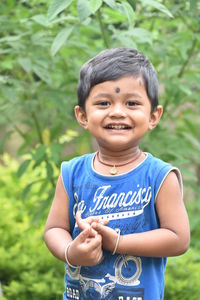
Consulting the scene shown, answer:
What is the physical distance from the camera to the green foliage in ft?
14.9

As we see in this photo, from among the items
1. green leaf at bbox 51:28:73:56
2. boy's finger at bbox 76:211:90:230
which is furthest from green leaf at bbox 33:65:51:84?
boy's finger at bbox 76:211:90:230

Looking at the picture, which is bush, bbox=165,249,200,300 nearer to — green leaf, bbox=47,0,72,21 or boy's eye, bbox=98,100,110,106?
boy's eye, bbox=98,100,110,106

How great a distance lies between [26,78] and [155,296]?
2.70 m

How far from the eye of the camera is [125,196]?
8.32ft

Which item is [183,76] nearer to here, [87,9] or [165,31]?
[165,31]

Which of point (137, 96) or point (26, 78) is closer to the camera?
point (137, 96)

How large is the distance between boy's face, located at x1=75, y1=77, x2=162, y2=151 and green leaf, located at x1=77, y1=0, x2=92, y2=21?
0.44 metres

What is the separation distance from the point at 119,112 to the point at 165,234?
455 mm

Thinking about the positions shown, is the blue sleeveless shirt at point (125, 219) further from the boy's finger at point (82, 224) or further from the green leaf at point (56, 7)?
the green leaf at point (56, 7)

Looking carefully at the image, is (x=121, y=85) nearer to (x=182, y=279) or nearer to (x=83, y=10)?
(x=83, y=10)

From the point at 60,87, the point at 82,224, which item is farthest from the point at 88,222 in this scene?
the point at 60,87

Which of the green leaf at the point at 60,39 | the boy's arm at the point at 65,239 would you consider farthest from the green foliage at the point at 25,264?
the boy's arm at the point at 65,239

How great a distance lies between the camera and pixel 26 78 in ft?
16.4

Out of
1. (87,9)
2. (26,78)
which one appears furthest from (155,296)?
(26,78)
